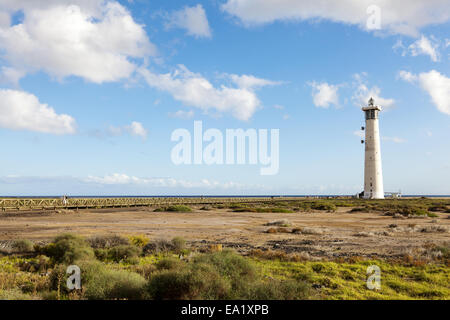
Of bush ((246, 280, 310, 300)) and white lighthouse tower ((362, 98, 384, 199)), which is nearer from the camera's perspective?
bush ((246, 280, 310, 300))

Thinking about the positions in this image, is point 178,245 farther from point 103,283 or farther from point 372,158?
point 372,158

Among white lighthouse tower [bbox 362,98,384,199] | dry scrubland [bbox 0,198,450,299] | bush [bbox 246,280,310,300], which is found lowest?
dry scrubland [bbox 0,198,450,299]

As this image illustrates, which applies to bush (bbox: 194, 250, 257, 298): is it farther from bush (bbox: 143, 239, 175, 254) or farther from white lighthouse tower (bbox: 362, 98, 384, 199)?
white lighthouse tower (bbox: 362, 98, 384, 199)

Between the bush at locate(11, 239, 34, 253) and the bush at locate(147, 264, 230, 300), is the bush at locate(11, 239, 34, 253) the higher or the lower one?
the lower one

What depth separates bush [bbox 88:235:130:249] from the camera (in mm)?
15461

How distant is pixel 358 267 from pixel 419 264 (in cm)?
233

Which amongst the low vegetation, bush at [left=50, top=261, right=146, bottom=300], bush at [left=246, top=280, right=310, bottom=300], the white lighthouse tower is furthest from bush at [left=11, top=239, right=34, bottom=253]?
the white lighthouse tower

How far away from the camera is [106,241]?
1570 cm

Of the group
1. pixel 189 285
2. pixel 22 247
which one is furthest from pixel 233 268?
pixel 22 247

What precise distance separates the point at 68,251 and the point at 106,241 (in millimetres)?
3092

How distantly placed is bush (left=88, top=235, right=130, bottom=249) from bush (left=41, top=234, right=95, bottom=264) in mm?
1455

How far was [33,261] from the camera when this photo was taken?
12508 millimetres
